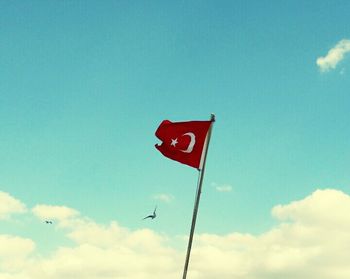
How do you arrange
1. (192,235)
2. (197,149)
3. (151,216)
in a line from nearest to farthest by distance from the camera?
(192,235) → (197,149) → (151,216)

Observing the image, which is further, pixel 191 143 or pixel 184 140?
pixel 184 140

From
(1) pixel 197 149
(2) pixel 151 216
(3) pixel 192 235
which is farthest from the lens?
(2) pixel 151 216

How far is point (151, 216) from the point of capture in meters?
32.4

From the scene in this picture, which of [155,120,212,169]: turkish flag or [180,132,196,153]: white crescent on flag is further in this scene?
[180,132,196,153]: white crescent on flag

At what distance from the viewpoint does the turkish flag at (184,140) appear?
20500mm

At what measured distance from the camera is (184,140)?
2098 centimetres

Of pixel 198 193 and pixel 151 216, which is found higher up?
pixel 151 216

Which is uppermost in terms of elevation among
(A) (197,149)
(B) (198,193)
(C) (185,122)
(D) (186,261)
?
(C) (185,122)

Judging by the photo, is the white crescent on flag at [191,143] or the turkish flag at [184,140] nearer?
the turkish flag at [184,140]

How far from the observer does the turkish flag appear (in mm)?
20500

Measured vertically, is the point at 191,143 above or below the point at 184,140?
below

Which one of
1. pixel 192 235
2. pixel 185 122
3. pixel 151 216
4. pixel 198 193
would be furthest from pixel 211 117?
pixel 151 216

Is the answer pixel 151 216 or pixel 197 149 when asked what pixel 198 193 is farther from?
pixel 151 216

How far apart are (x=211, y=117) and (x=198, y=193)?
3863mm
